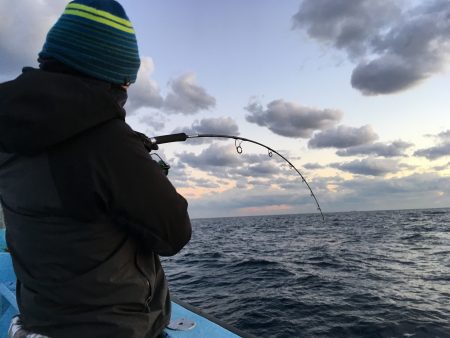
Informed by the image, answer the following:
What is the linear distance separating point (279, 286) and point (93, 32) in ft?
34.7

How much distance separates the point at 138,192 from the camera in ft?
4.17

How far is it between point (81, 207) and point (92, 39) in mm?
666

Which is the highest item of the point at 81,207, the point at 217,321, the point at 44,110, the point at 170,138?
the point at 170,138

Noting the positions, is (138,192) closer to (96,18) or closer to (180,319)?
(96,18)

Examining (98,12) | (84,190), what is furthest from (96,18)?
(84,190)

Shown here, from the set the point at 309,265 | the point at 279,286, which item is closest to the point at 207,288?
the point at 279,286

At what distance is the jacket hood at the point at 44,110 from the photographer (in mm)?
1170

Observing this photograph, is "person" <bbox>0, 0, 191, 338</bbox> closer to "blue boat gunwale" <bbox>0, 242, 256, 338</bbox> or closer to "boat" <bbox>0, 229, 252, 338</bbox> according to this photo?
"boat" <bbox>0, 229, 252, 338</bbox>

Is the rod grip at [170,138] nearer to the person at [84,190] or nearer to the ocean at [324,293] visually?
the person at [84,190]

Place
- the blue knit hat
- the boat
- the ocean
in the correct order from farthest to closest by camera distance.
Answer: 1. the ocean
2. the boat
3. the blue knit hat

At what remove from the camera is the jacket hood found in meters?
1.17

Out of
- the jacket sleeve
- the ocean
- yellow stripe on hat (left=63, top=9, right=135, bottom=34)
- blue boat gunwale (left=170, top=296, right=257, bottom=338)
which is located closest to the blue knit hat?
yellow stripe on hat (left=63, top=9, right=135, bottom=34)

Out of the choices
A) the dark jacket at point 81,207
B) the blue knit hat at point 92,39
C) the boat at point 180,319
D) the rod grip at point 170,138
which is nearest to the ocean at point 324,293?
the boat at point 180,319

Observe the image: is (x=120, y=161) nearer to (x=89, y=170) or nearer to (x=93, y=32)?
(x=89, y=170)
